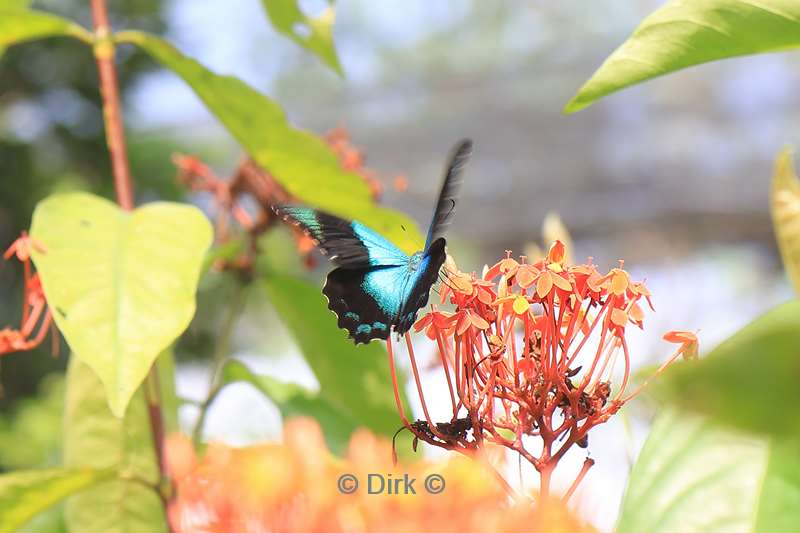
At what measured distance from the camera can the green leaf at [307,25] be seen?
0.76 meters

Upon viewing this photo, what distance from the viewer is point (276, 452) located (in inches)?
16.7

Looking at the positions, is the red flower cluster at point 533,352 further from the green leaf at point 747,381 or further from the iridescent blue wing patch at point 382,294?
the green leaf at point 747,381

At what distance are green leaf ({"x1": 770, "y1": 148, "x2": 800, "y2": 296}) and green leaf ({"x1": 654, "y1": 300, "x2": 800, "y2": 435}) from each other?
0.51m

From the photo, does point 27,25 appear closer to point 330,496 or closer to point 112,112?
point 112,112

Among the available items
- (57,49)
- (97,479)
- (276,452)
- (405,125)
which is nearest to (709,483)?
(276,452)

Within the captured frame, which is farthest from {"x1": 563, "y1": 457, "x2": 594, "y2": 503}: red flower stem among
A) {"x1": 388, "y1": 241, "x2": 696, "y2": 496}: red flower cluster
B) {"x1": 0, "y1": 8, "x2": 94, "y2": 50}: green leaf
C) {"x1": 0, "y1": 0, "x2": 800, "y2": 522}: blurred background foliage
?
{"x1": 0, "y1": 0, "x2": 800, "y2": 522}: blurred background foliage

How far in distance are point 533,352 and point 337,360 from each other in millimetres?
355

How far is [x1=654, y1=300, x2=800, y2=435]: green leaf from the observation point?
126 millimetres

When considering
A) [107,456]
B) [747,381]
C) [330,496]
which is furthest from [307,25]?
[747,381]

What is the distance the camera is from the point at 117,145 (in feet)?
2.38

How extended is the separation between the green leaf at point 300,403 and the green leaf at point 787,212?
363 mm

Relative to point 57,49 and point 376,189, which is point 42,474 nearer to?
point 376,189

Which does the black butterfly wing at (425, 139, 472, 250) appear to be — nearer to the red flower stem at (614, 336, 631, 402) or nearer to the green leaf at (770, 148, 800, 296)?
the red flower stem at (614, 336, 631, 402)

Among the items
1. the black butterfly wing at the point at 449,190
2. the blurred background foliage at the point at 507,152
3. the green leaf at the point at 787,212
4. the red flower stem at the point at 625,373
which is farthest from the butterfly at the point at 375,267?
the blurred background foliage at the point at 507,152
